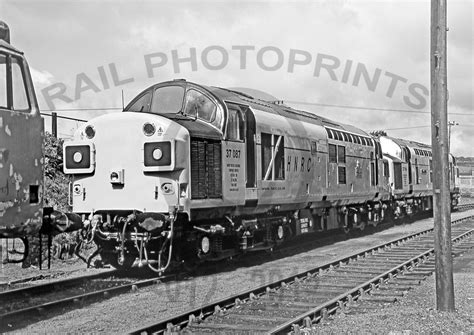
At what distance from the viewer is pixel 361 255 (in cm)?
→ 1391

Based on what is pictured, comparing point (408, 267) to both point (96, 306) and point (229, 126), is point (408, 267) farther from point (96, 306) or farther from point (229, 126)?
point (96, 306)

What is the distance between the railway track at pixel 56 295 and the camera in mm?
7870

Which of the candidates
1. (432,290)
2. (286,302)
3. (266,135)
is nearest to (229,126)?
(266,135)

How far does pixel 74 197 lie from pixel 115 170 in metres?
1.08

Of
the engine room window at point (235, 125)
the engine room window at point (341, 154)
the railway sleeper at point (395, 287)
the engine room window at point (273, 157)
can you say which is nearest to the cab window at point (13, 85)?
the engine room window at point (235, 125)

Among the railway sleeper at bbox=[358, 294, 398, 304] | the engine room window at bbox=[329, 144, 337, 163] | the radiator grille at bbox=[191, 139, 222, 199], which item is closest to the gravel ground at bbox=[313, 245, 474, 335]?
the railway sleeper at bbox=[358, 294, 398, 304]

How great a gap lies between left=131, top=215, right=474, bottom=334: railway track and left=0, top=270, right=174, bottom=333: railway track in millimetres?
2181

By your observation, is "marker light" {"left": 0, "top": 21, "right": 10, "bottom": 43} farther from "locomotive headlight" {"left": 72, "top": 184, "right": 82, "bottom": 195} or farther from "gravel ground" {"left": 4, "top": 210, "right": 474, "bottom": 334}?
"locomotive headlight" {"left": 72, "top": 184, "right": 82, "bottom": 195}

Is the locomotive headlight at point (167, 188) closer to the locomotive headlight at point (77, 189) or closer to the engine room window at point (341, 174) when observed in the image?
the locomotive headlight at point (77, 189)

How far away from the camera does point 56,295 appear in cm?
945

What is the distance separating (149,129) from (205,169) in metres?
1.29

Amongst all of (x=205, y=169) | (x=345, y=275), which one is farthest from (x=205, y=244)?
(x=345, y=275)

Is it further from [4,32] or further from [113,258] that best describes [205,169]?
[4,32]

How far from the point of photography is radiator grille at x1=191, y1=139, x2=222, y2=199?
33.3 feet
